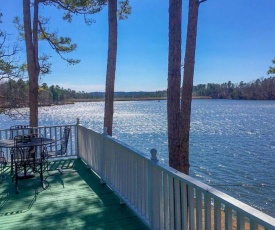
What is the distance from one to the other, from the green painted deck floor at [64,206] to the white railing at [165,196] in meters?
0.19

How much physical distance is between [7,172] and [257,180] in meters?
7.88

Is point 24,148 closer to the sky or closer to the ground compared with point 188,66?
closer to the ground

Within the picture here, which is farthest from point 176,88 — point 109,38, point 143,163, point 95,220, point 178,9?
point 109,38

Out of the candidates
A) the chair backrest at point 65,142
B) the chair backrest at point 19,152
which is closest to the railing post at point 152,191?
the chair backrest at point 19,152

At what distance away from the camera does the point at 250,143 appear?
1652 centimetres

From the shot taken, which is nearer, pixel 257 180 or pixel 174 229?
pixel 174 229

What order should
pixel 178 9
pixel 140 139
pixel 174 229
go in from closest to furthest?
pixel 174 229, pixel 178 9, pixel 140 139

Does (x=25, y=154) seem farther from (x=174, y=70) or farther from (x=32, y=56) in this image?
(x=32, y=56)

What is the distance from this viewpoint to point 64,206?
3.58 metres

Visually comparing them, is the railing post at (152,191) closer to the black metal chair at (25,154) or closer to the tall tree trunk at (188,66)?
the tall tree trunk at (188,66)

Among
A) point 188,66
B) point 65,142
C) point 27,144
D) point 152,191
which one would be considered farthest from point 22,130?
point 152,191

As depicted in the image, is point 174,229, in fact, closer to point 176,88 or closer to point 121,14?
point 176,88

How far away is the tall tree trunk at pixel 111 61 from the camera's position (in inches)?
249

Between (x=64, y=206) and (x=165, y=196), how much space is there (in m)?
1.67
